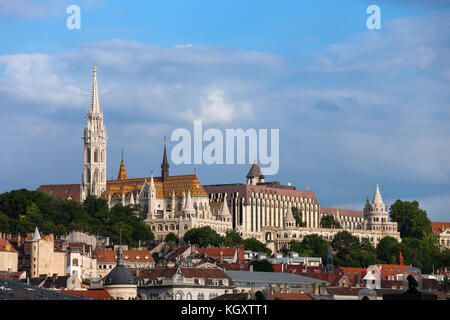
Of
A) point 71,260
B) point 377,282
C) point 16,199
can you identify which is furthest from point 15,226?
point 377,282

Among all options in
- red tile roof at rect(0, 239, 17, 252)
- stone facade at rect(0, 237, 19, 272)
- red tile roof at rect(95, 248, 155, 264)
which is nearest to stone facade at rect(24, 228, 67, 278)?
red tile roof at rect(0, 239, 17, 252)

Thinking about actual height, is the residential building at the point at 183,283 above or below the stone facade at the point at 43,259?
below

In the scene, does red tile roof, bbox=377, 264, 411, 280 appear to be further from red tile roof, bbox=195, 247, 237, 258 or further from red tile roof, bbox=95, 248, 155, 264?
red tile roof, bbox=95, 248, 155, 264

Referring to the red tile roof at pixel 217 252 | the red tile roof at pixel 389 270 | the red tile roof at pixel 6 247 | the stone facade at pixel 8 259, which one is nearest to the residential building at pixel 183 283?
the stone facade at pixel 8 259

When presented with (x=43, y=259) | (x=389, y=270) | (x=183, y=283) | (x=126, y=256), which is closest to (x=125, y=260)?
(x=126, y=256)

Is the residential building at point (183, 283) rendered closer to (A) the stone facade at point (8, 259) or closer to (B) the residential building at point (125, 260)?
(A) the stone facade at point (8, 259)

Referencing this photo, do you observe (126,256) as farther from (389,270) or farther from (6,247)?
(389,270)

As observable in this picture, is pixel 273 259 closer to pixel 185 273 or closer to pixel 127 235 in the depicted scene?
pixel 127 235

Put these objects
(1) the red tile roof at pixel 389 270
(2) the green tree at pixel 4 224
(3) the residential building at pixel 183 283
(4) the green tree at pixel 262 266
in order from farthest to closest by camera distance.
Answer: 1. (1) the red tile roof at pixel 389 270
2. (2) the green tree at pixel 4 224
3. (4) the green tree at pixel 262 266
4. (3) the residential building at pixel 183 283
